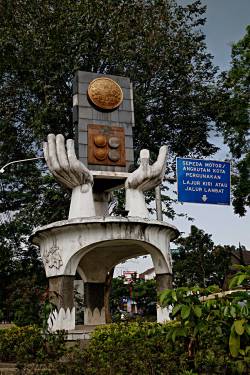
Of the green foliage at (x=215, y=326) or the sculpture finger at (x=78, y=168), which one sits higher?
the sculpture finger at (x=78, y=168)

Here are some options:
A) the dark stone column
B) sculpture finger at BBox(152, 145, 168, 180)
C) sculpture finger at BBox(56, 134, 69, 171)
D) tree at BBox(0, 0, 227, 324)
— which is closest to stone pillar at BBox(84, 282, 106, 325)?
the dark stone column

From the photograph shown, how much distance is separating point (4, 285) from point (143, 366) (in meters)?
19.4

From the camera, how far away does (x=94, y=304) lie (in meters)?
14.6

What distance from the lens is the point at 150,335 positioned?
7.43 meters

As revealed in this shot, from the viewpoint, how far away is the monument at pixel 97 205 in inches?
463

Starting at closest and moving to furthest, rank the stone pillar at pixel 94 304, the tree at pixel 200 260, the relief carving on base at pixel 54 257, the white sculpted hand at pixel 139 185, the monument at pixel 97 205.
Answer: the monument at pixel 97 205 → the relief carving on base at pixel 54 257 → the white sculpted hand at pixel 139 185 → the stone pillar at pixel 94 304 → the tree at pixel 200 260

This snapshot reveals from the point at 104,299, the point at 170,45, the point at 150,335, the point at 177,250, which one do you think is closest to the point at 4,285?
the point at 104,299

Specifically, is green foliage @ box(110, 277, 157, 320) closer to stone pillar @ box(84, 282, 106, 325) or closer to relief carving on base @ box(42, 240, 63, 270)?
stone pillar @ box(84, 282, 106, 325)

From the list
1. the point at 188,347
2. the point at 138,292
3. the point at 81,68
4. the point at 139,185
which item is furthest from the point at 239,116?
the point at 138,292

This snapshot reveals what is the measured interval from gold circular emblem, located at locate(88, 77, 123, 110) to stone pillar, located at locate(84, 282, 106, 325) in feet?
16.0

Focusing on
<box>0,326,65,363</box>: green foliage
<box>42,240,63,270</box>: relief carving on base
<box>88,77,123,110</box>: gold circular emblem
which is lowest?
<box>0,326,65,363</box>: green foliage

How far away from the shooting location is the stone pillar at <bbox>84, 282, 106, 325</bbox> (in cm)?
1459

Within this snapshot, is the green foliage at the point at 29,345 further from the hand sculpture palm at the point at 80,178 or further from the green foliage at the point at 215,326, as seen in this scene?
the hand sculpture palm at the point at 80,178

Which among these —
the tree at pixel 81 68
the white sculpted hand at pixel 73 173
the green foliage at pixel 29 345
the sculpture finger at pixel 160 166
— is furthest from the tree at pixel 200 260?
the green foliage at pixel 29 345
